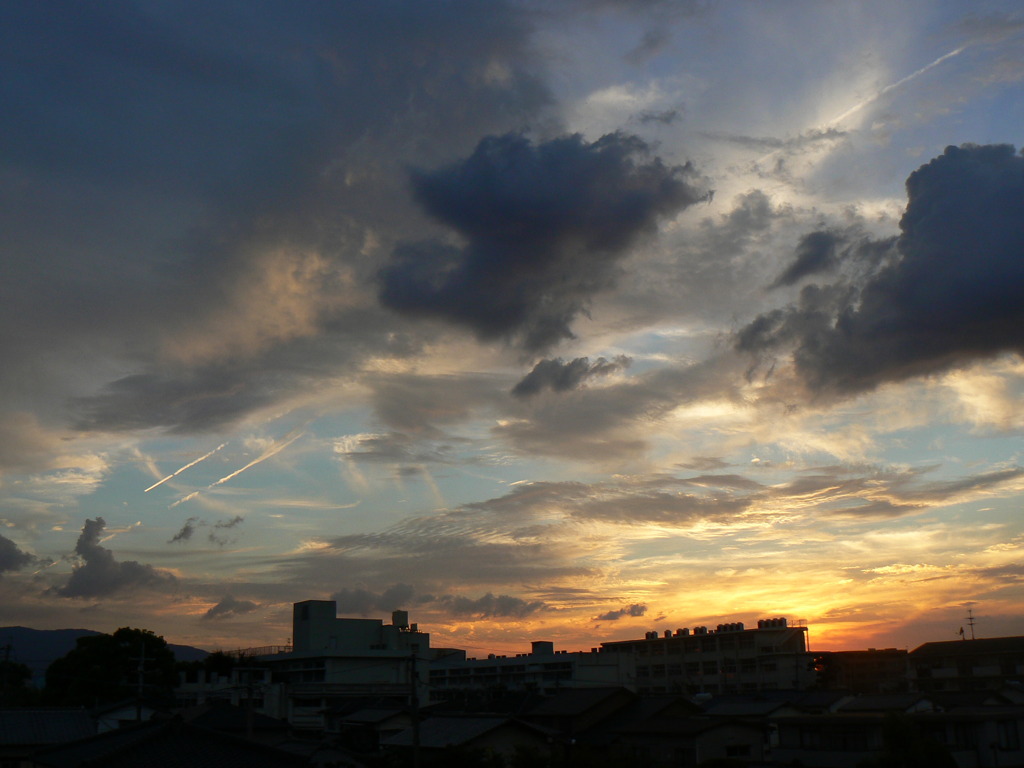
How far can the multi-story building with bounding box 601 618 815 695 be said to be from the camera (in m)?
98.1

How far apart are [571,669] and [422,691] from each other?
23391mm

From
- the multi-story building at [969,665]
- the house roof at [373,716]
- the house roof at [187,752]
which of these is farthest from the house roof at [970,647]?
the house roof at [187,752]

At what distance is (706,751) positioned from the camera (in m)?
53.3

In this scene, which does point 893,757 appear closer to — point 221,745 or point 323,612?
point 221,745

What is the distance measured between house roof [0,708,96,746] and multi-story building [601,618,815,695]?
241 feet

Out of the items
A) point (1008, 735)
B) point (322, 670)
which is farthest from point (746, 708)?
point (322, 670)

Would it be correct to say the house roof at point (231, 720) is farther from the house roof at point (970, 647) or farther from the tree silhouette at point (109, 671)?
the house roof at point (970, 647)

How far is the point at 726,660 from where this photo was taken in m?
106

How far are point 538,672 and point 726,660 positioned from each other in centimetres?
2484

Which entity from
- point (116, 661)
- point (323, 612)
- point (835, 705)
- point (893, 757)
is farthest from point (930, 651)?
point (116, 661)

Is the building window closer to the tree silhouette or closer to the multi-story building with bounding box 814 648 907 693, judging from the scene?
the multi-story building with bounding box 814 648 907 693

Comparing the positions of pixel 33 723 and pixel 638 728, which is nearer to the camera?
pixel 33 723

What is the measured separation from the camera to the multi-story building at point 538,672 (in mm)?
107750

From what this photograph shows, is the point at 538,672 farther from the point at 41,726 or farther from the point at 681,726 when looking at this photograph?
the point at 41,726
